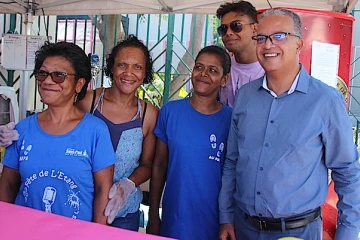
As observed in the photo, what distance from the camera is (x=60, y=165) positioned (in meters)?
1.59

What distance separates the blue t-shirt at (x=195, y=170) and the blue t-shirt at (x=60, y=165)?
16.8 inches

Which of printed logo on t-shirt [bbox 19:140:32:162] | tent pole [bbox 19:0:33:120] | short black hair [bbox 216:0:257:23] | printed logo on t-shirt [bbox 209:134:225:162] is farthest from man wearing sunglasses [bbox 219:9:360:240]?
tent pole [bbox 19:0:33:120]

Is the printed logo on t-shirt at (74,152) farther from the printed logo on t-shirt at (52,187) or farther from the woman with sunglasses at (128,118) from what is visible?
the woman with sunglasses at (128,118)

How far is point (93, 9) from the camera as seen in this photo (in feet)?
13.5

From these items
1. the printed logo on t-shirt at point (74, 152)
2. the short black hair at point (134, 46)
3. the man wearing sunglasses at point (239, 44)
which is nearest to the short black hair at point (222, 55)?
the man wearing sunglasses at point (239, 44)

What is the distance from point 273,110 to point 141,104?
0.76 meters

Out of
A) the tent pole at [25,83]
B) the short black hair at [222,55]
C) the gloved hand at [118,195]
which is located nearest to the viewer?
the gloved hand at [118,195]

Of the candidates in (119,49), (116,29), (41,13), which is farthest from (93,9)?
(119,49)

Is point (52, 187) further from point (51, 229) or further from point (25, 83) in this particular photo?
point (25, 83)

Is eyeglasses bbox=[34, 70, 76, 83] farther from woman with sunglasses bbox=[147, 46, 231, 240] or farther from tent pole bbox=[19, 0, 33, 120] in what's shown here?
tent pole bbox=[19, 0, 33, 120]

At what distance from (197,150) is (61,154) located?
2.23 ft

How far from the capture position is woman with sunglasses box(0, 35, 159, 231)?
6.32 ft

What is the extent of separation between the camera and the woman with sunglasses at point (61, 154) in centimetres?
159

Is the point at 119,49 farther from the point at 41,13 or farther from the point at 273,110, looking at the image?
the point at 41,13
